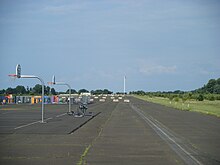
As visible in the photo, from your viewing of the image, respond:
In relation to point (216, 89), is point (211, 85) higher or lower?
higher

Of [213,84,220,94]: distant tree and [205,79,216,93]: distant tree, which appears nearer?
[213,84,220,94]: distant tree

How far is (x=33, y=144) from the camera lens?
46.3ft

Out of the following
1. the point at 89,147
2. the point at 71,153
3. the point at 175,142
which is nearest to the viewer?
the point at 71,153

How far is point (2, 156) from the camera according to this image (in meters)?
11.2

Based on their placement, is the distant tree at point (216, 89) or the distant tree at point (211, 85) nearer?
the distant tree at point (216, 89)

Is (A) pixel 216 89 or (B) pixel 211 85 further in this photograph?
(B) pixel 211 85

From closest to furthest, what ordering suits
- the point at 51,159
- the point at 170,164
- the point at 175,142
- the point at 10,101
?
1. the point at 170,164
2. the point at 51,159
3. the point at 175,142
4. the point at 10,101

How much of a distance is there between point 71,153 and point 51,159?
1.25 meters

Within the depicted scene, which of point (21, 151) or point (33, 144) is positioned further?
point (33, 144)

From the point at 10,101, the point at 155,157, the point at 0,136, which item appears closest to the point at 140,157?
the point at 155,157

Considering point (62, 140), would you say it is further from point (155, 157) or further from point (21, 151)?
point (155, 157)

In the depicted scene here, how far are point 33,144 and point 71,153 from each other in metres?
2.98

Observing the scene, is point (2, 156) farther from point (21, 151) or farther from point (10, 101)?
point (10, 101)

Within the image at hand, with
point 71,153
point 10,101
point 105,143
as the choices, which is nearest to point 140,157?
point 71,153
